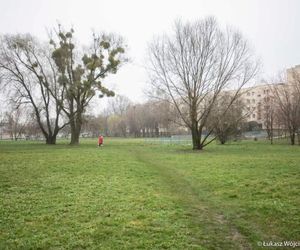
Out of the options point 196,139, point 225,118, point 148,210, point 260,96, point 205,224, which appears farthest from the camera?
point 260,96

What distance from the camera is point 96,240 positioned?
241 inches

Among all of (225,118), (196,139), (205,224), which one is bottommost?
(205,224)

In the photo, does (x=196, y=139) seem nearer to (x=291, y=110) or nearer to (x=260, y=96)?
(x=291, y=110)

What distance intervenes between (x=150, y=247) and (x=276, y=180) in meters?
7.37

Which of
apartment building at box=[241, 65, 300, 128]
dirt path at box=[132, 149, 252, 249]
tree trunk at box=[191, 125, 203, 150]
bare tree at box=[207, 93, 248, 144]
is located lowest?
dirt path at box=[132, 149, 252, 249]

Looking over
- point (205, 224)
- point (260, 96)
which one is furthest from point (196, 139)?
point (260, 96)

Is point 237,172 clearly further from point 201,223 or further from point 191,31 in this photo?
point 191,31

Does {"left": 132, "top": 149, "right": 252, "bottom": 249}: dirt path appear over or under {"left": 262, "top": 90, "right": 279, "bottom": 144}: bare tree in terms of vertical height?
under

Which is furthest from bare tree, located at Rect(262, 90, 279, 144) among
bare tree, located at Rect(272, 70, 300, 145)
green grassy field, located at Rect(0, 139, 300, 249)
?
green grassy field, located at Rect(0, 139, 300, 249)

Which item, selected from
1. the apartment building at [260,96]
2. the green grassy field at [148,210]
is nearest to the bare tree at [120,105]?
the apartment building at [260,96]

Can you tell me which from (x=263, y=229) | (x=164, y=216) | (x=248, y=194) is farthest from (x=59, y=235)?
(x=248, y=194)

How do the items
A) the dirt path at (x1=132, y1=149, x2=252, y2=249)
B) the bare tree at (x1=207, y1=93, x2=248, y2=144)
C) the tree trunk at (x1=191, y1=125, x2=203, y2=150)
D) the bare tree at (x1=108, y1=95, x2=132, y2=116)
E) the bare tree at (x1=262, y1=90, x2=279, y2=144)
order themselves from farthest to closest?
the bare tree at (x1=108, y1=95, x2=132, y2=116) < the bare tree at (x1=262, y1=90, x2=279, y2=144) < the bare tree at (x1=207, y1=93, x2=248, y2=144) < the tree trunk at (x1=191, y1=125, x2=203, y2=150) < the dirt path at (x1=132, y1=149, x2=252, y2=249)

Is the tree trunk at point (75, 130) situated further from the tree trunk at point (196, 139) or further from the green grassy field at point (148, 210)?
the green grassy field at point (148, 210)

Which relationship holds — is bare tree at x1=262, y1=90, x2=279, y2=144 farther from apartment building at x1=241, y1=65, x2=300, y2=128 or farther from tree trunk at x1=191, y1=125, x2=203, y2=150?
tree trunk at x1=191, y1=125, x2=203, y2=150
